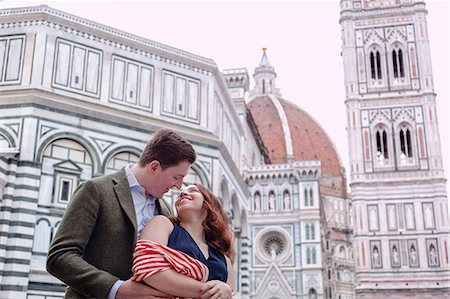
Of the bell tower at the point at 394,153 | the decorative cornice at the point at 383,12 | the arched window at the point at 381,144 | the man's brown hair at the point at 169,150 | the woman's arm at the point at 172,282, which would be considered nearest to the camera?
the woman's arm at the point at 172,282

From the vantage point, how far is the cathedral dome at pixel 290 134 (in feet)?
230

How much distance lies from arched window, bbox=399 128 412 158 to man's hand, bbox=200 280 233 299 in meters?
32.7

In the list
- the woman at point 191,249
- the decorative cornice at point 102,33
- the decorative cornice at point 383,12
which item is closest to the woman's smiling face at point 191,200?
the woman at point 191,249

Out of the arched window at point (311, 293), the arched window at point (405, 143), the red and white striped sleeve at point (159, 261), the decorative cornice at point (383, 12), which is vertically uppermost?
the decorative cornice at point (383, 12)

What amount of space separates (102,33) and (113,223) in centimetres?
1208

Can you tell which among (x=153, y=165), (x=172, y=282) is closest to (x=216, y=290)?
(x=172, y=282)

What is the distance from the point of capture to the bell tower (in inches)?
1232

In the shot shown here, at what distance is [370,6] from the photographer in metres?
36.7

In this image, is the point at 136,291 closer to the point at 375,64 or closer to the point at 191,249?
the point at 191,249

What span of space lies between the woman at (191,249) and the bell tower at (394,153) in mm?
29724

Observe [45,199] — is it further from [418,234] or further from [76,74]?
[418,234]

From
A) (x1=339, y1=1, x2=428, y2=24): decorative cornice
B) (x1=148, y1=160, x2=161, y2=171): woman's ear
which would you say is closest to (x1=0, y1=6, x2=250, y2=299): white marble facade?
(x1=148, y1=160, x2=161, y2=171): woman's ear

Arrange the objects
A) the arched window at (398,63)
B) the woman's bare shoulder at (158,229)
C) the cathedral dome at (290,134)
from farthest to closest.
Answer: the cathedral dome at (290,134) < the arched window at (398,63) < the woman's bare shoulder at (158,229)

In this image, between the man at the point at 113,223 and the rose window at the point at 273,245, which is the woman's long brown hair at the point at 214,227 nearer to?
the man at the point at 113,223
